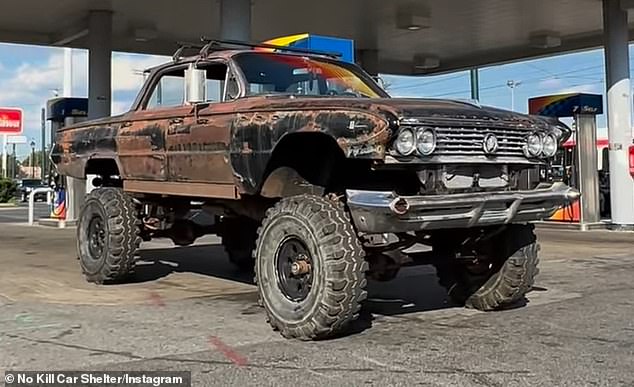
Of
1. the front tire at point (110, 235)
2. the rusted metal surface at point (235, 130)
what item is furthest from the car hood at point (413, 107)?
the front tire at point (110, 235)

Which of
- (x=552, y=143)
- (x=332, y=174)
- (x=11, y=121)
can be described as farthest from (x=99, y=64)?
(x=552, y=143)

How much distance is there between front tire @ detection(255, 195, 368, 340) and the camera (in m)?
6.06

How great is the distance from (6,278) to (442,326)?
19.3 ft

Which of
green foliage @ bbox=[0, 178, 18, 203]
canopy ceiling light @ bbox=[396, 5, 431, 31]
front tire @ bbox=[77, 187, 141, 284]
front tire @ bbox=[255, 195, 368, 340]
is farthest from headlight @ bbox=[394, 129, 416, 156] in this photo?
green foliage @ bbox=[0, 178, 18, 203]

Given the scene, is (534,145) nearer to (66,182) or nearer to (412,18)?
(412,18)

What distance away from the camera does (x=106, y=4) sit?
20359mm

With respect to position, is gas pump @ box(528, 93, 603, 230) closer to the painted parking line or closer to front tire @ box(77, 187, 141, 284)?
front tire @ box(77, 187, 141, 284)

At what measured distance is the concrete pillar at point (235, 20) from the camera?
15492 millimetres

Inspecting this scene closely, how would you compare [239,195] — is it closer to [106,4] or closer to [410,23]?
[106,4]

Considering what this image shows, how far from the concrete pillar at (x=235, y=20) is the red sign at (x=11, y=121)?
1183 centimetres

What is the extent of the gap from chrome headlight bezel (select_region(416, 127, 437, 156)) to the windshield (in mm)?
1913

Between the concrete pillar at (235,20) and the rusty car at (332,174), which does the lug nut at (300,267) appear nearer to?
the rusty car at (332,174)

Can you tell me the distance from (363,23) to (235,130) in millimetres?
16656

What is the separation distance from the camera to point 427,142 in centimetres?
595
